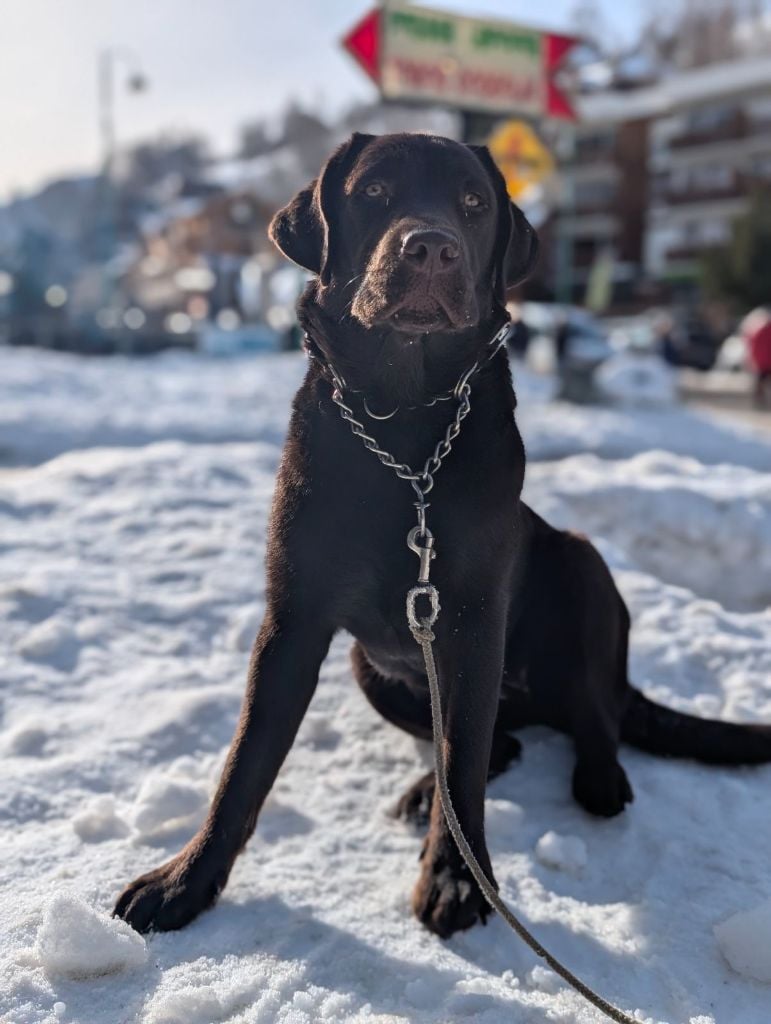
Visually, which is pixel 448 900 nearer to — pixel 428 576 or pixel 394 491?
pixel 428 576

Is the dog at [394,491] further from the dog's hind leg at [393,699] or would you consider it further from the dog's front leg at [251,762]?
the dog's hind leg at [393,699]

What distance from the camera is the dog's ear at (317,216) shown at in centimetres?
249

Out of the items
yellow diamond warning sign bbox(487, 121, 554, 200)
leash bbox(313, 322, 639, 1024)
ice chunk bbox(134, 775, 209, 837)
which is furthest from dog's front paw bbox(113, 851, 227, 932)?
yellow diamond warning sign bbox(487, 121, 554, 200)

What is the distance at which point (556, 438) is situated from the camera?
9.44 m

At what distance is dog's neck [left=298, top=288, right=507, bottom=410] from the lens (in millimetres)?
2307

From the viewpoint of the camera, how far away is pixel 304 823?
263 centimetres

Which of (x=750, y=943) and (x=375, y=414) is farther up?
(x=375, y=414)

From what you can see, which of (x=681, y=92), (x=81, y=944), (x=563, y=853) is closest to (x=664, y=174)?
(x=681, y=92)

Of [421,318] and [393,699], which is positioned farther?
[393,699]

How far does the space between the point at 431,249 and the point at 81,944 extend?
159 cm

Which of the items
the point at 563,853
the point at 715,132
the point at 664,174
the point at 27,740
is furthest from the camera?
the point at 664,174

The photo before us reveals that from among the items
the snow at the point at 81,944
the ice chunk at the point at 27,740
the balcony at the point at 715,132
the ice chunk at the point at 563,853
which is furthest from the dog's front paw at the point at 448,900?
the balcony at the point at 715,132

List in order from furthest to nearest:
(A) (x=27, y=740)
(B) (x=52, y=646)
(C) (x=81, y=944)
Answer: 1. (B) (x=52, y=646)
2. (A) (x=27, y=740)
3. (C) (x=81, y=944)

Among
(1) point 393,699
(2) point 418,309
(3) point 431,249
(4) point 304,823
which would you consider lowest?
(4) point 304,823
